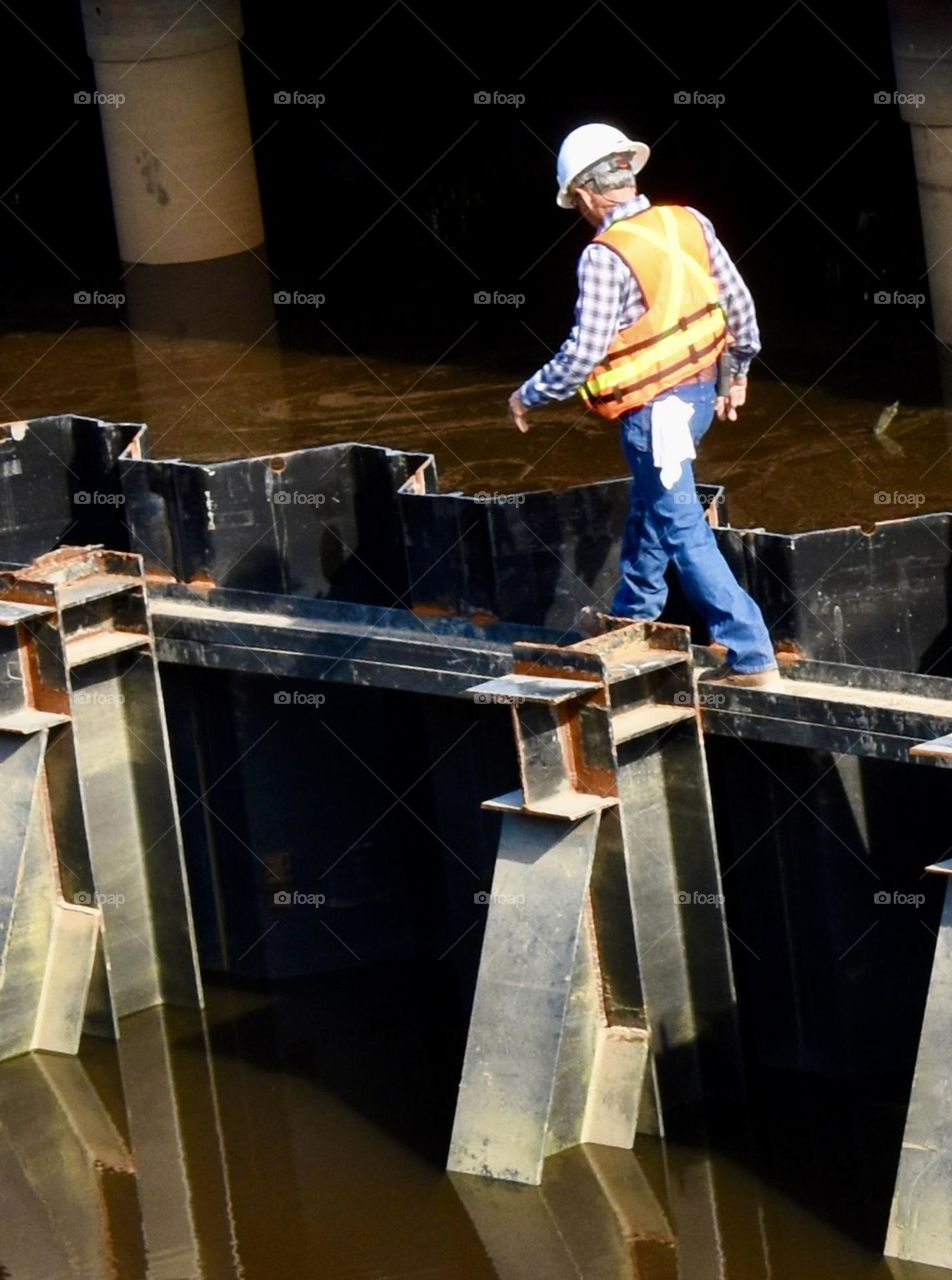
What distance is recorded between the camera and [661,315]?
9.05 metres

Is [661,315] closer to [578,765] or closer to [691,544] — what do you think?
[691,544]

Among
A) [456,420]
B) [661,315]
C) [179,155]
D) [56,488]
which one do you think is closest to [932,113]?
[456,420]

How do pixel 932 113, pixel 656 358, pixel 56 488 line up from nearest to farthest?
1. pixel 656 358
2. pixel 56 488
3. pixel 932 113

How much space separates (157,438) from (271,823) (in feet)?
12.7

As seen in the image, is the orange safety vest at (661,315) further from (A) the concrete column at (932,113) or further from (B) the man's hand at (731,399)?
(A) the concrete column at (932,113)

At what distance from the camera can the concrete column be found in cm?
1405

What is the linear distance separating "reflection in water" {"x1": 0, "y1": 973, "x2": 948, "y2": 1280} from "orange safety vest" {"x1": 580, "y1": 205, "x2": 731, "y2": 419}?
2.82 m

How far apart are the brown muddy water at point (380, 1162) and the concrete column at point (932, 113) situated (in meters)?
2.12

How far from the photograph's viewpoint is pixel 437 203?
62.2 ft

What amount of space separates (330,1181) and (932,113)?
7.39 m

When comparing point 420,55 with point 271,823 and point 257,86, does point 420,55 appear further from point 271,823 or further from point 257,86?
point 271,823

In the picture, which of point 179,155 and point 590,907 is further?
point 179,155

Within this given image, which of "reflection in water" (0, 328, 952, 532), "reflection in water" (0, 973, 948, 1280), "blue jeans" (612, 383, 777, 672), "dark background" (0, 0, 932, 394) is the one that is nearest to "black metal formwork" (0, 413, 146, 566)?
"reflection in water" (0, 328, 952, 532)

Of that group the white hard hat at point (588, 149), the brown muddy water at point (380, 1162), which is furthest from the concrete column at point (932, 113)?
the white hard hat at point (588, 149)
